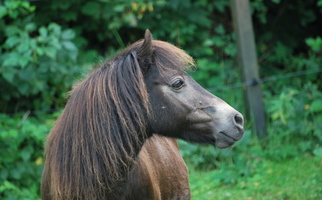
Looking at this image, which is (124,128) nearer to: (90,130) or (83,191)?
(90,130)

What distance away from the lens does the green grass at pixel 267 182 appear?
17.1ft

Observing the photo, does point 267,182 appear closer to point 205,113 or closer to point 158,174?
point 158,174

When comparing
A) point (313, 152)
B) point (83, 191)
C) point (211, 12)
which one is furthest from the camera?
point (211, 12)

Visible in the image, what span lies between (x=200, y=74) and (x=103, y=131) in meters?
4.09

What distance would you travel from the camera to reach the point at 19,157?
5.40 m

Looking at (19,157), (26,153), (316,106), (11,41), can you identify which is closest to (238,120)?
(26,153)

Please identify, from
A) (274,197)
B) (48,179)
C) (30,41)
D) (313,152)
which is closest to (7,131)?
(30,41)

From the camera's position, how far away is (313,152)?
6035 millimetres

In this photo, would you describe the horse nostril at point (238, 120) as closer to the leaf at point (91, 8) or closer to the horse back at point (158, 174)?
the horse back at point (158, 174)

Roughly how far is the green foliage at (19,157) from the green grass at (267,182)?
5.39 ft

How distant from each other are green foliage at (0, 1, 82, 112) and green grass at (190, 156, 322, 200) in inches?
72.7

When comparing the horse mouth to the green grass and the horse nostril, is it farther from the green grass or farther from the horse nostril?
the green grass

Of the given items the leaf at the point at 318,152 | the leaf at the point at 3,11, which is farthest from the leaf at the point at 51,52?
the leaf at the point at 318,152

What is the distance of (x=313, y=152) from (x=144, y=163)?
315cm
